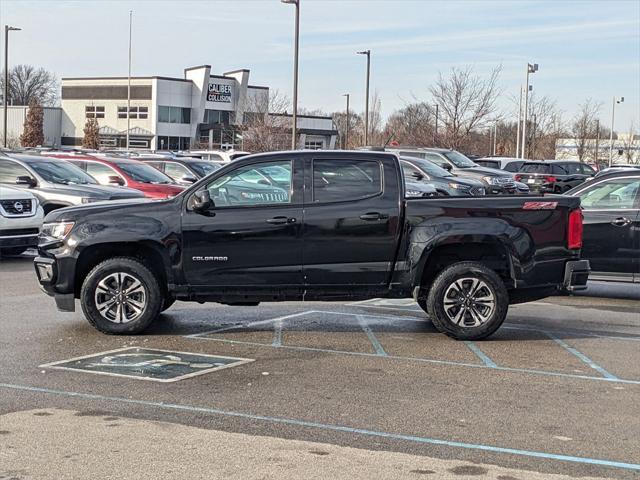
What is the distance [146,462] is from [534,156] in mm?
53294

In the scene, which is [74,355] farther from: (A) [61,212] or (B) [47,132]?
(B) [47,132]

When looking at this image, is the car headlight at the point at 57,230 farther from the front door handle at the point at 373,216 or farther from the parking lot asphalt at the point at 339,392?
the front door handle at the point at 373,216

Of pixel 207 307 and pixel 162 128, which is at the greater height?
pixel 162 128

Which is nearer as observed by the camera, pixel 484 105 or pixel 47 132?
pixel 484 105

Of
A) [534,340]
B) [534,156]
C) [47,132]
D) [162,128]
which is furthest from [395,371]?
[47,132]

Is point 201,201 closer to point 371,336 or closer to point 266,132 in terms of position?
point 371,336

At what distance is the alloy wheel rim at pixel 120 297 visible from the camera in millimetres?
8789

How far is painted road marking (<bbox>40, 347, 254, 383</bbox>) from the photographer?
23.7 ft

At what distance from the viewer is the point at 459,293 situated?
883 centimetres

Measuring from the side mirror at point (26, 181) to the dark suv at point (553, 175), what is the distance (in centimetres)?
1920

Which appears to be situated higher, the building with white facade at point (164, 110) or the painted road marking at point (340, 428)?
the building with white facade at point (164, 110)

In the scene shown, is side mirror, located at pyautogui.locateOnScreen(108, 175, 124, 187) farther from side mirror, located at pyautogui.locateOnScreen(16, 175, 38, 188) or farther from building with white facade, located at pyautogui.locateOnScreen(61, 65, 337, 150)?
building with white facade, located at pyautogui.locateOnScreen(61, 65, 337, 150)

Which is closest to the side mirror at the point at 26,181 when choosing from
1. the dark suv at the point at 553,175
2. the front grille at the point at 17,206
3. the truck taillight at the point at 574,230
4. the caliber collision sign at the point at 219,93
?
the front grille at the point at 17,206

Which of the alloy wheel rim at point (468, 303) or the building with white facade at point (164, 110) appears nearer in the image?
the alloy wheel rim at point (468, 303)
